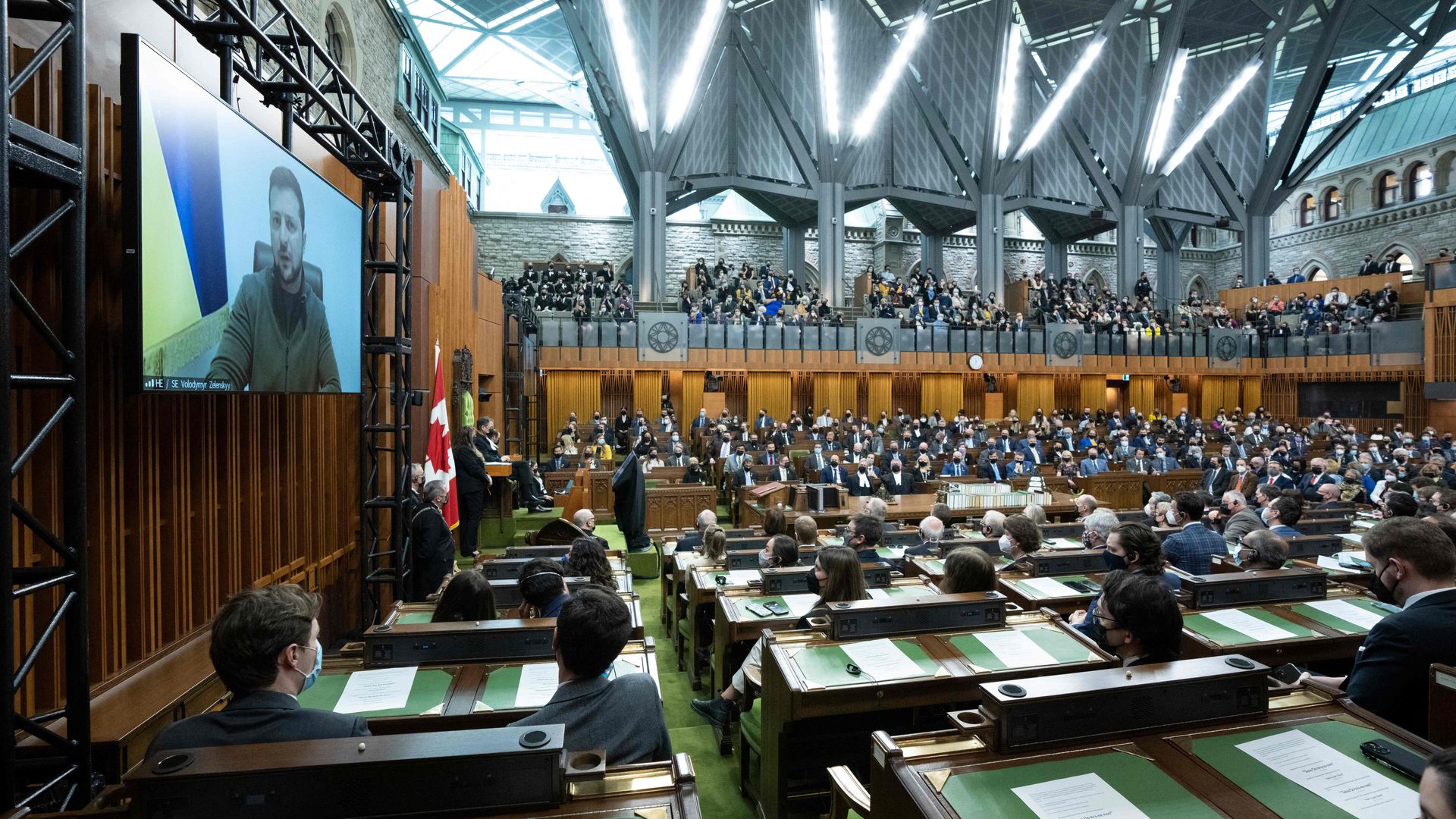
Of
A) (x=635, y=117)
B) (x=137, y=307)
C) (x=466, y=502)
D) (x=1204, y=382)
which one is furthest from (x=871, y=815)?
(x=1204, y=382)

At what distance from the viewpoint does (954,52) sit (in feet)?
79.5

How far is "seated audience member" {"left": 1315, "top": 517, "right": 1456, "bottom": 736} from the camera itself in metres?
2.24

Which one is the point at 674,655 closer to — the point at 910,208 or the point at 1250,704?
the point at 1250,704

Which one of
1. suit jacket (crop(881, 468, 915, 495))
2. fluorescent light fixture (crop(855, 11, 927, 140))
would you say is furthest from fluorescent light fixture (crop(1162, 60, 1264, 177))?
suit jacket (crop(881, 468, 915, 495))

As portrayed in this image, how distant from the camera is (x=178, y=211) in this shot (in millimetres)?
3016

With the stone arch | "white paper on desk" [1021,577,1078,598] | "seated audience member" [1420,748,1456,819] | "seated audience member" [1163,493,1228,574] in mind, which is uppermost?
the stone arch

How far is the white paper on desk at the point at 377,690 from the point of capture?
2574 millimetres

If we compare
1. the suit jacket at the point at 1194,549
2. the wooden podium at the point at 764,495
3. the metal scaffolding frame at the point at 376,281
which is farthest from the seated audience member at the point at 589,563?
the wooden podium at the point at 764,495

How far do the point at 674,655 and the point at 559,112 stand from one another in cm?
2856

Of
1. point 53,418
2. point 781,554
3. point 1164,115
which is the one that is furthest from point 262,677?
point 1164,115

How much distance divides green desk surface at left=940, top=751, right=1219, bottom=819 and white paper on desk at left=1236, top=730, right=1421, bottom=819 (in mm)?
309

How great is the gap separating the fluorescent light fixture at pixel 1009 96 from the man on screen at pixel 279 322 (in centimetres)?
2362

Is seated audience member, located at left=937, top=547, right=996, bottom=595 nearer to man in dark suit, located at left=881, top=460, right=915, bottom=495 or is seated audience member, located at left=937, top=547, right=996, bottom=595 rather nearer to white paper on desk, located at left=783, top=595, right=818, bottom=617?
white paper on desk, located at left=783, top=595, right=818, bottom=617

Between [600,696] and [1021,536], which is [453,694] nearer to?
[600,696]
